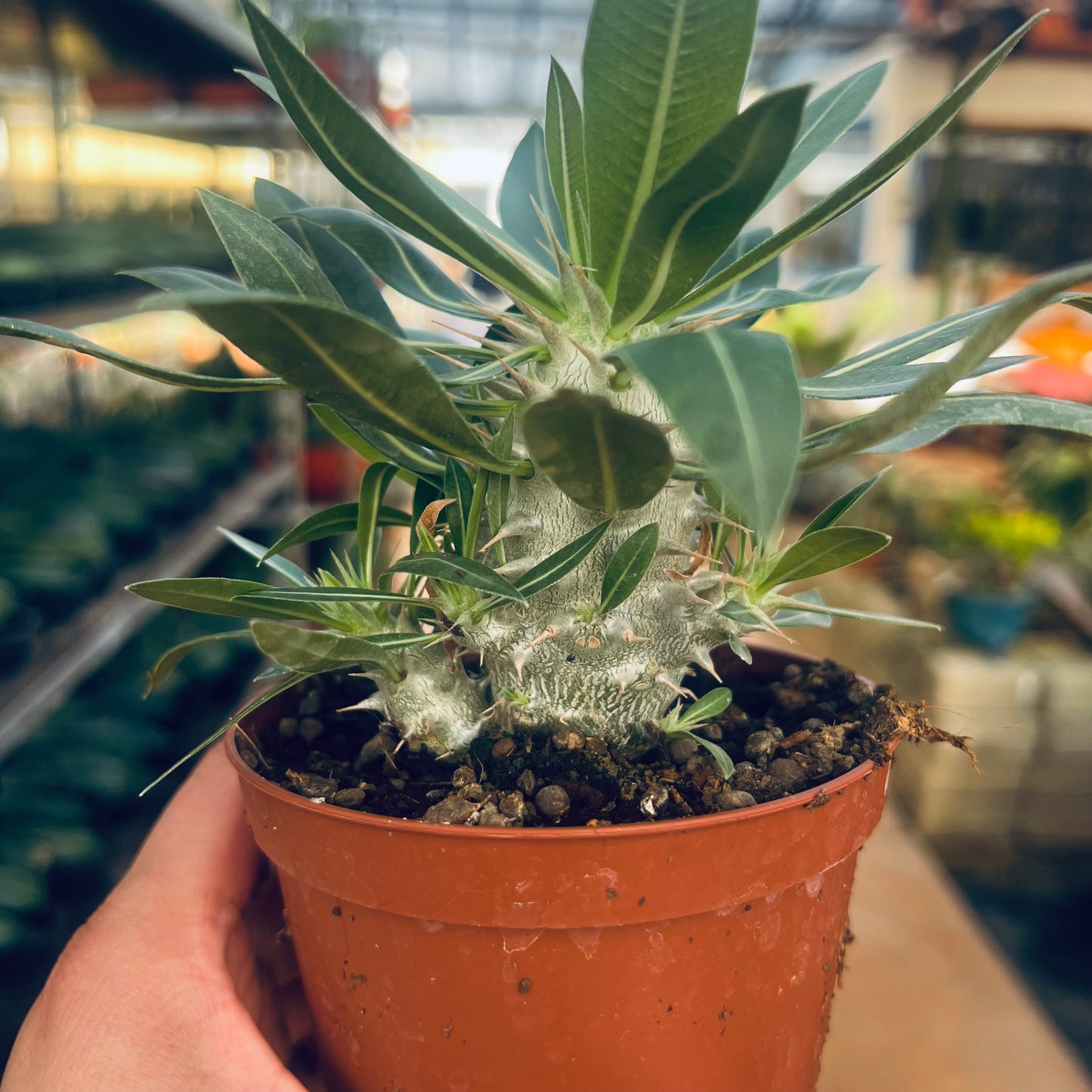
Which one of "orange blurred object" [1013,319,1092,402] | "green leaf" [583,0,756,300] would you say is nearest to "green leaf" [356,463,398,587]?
"green leaf" [583,0,756,300]

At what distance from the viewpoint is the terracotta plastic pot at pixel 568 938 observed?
1.52 ft

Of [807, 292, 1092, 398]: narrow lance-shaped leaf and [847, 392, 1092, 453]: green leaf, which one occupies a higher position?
[807, 292, 1092, 398]: narrow lance-shaped leaf

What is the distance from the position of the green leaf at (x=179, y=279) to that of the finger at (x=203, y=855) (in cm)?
32

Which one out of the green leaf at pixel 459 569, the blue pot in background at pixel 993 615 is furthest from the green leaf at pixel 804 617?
the blue pot in background at pixel 993 615

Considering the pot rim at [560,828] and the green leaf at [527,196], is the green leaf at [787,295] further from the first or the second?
the pot rim at [560,828]

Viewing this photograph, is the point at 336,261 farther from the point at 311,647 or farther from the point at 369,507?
the point at 311,647

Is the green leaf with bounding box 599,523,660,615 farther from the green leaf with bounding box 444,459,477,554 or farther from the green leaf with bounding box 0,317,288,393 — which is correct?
the green leaf with bounding box 0,317,288,393

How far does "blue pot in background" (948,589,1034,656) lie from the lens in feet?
7.20

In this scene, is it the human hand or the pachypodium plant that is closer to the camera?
the pachypodium plant

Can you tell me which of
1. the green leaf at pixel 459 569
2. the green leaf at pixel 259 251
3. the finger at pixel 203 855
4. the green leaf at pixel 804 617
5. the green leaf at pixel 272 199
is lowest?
the finger at pixel 203 855

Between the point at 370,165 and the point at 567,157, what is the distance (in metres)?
0.11

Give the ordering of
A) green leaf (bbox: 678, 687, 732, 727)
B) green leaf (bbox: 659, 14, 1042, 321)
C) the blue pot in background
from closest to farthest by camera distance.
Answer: green leaf (bbox: 659, 14, 1042, 321) → green leaf (bbox: 678, 687, 732, 727) → the blue pot in background

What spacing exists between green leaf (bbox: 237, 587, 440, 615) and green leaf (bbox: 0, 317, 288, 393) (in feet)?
0.35

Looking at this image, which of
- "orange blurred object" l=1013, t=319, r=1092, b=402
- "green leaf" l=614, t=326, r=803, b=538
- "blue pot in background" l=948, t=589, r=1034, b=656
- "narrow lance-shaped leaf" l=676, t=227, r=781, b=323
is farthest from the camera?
"orange blurred object" l=1013, t=319, r=1092, b=402
